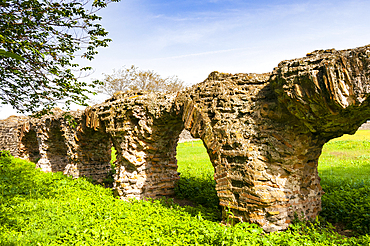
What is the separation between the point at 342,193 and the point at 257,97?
3.62 metres

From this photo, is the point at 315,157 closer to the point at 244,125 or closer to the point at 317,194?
the point at 317,194

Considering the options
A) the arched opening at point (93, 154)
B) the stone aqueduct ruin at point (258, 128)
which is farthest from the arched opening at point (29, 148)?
the stone aqueduct ruin at point (258, 128)

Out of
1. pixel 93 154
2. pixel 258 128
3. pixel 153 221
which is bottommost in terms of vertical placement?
pixel 153 221

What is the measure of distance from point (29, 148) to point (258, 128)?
1634 centimetres

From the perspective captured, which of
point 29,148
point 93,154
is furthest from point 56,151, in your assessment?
point 29,148

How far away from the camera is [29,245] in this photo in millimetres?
4477

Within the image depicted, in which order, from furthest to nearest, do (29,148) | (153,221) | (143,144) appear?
(29,148)
(143,144)
(153,221)

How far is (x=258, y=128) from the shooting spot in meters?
4.73

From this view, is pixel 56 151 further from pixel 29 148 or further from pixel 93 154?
pixel 29 148

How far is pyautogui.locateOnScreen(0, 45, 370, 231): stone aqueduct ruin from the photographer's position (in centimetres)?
360

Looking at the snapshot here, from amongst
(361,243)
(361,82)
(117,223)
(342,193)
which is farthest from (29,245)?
(342,193)

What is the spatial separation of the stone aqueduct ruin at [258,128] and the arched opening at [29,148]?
1120 centimetres

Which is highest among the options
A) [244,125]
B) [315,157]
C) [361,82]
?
[361,82]

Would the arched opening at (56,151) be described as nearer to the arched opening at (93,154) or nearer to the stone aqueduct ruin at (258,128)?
the arched opening at (93,154)
